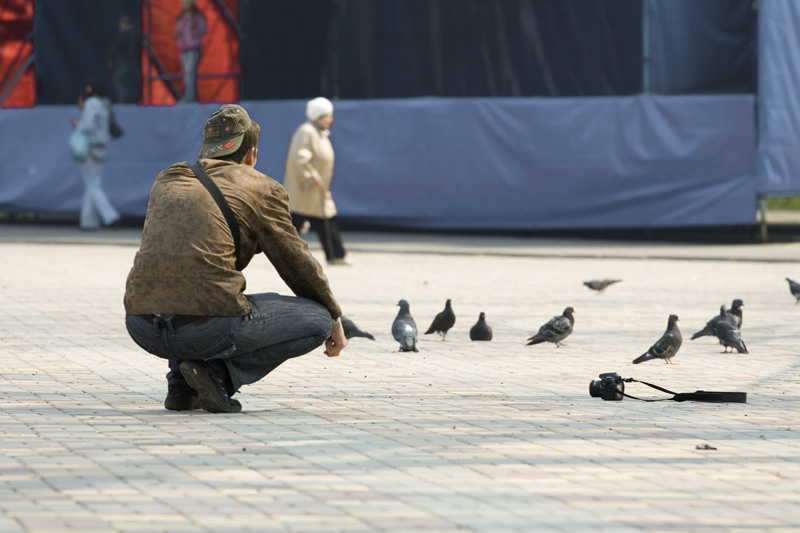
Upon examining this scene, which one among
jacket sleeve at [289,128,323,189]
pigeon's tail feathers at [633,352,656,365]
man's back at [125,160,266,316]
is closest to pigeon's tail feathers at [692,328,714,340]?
pigeon's tail feathers at [633,352,656,365]

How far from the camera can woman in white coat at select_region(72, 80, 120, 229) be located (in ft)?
80.7

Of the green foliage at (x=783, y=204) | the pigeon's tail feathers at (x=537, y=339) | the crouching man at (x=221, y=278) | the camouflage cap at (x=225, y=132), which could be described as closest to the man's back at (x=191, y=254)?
the crouching man at (x=221, y=278)

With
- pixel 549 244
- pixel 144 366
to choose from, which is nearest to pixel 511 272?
pixel 549 244

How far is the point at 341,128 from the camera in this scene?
2433cm

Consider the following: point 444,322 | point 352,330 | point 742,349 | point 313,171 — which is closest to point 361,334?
point 352,330

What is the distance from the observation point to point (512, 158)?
2317cm

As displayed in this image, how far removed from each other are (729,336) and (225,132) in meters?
4.77

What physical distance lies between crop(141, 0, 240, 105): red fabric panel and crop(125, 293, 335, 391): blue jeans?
763 inches

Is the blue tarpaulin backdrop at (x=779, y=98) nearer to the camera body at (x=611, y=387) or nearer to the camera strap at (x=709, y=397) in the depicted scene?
the camera strap at (x=709, y=397)

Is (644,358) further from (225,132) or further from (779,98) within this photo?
(779,98)

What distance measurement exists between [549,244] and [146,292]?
15607mm

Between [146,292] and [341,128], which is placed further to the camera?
[341,128]

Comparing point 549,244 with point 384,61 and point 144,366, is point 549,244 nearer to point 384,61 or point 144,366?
point 384,61

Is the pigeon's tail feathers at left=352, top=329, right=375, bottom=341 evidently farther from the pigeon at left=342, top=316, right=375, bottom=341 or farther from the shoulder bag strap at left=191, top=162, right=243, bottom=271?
the shoulder bag strap at left=191, top=162, right=243, bottom=271
